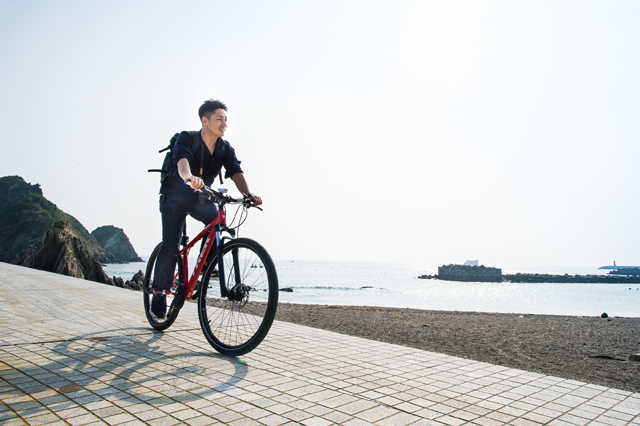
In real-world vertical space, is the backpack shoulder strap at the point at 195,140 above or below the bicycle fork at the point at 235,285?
above

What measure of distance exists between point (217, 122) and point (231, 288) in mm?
1622

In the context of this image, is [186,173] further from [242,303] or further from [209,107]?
[242,303]

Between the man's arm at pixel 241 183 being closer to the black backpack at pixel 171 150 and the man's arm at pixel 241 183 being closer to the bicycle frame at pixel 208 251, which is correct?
the black backpack at pixel 171 150

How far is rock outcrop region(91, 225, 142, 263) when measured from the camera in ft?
509

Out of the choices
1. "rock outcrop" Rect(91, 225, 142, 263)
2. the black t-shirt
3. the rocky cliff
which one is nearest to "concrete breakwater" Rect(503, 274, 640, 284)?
the rocky cliff

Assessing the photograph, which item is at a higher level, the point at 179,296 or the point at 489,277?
the point at 179,296

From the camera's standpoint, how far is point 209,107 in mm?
3930

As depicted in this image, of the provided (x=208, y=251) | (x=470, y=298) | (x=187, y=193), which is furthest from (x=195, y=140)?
(x=470, y=298)

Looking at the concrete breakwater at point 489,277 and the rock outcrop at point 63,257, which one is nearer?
the rock outcrop at point 63,257

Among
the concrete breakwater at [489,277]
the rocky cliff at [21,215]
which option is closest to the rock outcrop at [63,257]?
the rocky cliff at [21,215]

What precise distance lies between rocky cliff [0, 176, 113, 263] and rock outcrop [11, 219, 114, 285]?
5455cm

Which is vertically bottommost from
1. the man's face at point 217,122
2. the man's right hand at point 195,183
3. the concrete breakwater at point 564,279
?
the concrete breakwater at point 564,279

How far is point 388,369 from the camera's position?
3.00 m

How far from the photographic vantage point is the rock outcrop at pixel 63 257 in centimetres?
2392
